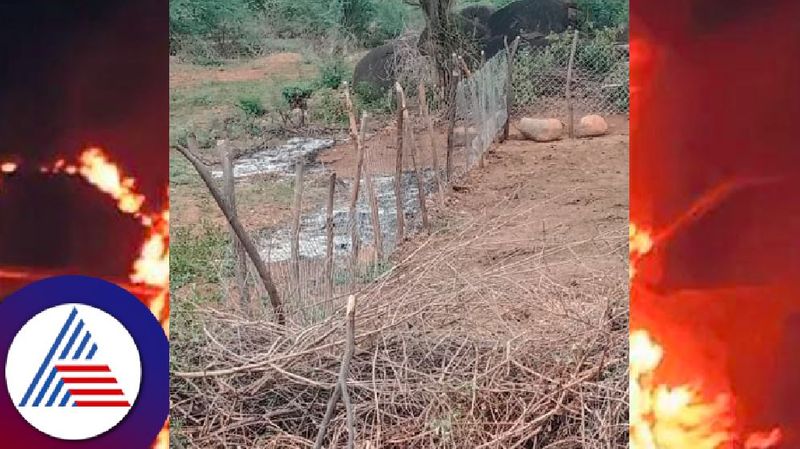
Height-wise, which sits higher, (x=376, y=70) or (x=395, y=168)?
(x=376, y=70)

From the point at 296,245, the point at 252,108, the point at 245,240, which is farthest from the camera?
the point at 252,108

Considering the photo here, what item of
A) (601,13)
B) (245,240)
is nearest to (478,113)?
(601,13)

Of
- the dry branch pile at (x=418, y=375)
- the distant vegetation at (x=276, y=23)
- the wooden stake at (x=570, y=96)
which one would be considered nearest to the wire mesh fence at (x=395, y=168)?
the wooden stake at (x=570, y=96)

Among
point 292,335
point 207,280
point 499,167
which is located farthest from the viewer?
point 499,167

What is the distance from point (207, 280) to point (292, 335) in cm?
139

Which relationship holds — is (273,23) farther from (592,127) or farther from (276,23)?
(592,127)

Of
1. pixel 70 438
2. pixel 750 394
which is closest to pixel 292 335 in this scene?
pixel 70 438

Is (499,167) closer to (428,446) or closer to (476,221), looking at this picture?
(476,221)

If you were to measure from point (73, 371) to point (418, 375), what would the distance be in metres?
1.30

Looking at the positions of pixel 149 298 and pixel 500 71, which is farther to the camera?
pixel 500 71

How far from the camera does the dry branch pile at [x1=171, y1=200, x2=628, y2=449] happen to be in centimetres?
279

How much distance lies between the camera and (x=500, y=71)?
1005 centimetres

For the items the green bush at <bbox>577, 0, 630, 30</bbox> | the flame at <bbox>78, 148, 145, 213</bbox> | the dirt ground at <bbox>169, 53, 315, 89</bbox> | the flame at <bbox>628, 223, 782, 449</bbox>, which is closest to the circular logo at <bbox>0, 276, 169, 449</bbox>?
the flame at <bbox>78, 148, 145, 213</bbox>

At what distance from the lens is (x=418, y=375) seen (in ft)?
9.72
